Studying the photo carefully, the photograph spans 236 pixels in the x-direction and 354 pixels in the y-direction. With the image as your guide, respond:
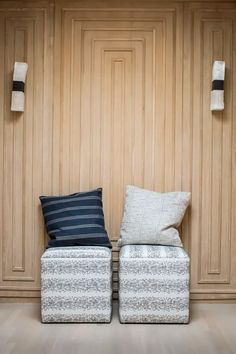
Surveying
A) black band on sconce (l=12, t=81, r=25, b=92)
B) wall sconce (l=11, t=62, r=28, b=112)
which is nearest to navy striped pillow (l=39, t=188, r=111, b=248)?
wall sconce (l=11, t=62, r=28, b=112)

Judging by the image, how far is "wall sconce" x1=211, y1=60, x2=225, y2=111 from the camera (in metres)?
4.67

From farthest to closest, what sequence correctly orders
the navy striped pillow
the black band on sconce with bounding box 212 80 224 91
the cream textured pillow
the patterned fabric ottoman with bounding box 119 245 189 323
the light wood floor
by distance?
the black band on sconce with bounding box 212 80 224 91 → the cream textured pillow → the navy striped pillow → the patterned fabric ottoman with bounding box 119 245 189 323 → the light wood floor

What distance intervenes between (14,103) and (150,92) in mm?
1136

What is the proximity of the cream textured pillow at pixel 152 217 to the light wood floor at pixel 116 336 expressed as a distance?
0.61 m

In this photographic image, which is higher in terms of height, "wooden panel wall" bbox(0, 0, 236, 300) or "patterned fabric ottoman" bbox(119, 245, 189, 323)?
"wooden panel wall" bbox(0, 0, 236, 300)

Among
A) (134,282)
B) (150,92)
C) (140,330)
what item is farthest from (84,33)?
(140,330)

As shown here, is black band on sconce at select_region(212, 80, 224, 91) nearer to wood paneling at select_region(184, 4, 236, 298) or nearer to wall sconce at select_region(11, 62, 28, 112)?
wood paneling at select_region(184, 4, 236, 298)

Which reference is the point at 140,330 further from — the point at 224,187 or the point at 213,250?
the point at 224,187

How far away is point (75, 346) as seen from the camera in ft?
11.9

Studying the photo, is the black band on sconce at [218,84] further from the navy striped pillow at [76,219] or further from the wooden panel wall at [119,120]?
the navy striped pillow at [76,219]

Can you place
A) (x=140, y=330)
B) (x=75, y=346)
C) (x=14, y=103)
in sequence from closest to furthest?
(x=75, y=346), (x=140, y=330), (x=14, y=103)

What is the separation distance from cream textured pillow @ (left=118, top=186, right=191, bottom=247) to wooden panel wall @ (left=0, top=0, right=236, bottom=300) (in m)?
0.19

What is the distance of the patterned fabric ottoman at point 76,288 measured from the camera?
4.17 meters

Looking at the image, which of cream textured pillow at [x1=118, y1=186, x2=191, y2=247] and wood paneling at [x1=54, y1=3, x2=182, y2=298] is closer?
cream textured pillow at [x1=118, y1=186, x2=191, y2=247]
